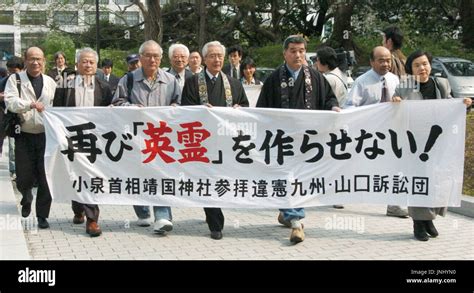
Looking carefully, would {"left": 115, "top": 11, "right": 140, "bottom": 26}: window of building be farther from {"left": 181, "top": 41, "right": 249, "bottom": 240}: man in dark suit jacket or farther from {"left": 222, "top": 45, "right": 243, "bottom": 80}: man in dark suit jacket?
{"left": 181, "top": 41, "right": 249, "bottom": 240}: man in dark suit jacket

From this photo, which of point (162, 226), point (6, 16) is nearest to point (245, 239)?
point (162, 226)

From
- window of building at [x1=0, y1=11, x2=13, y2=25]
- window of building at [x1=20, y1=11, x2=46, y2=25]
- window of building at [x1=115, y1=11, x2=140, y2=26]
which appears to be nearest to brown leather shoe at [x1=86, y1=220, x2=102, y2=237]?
window of building at [x1=115, y1=11, x2=140, y2=26]

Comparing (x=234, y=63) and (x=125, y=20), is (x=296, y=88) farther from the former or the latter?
(x=125, y=20)

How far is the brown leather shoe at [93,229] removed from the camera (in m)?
5.93

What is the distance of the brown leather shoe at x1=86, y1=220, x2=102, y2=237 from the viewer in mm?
5926

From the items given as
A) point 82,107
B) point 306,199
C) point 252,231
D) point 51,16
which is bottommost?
point 252,231

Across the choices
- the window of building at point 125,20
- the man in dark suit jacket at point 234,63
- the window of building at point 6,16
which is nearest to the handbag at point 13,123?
the man in dark suit jacket at point 234,63

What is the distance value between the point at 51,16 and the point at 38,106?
88.7ft

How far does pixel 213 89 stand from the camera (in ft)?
19.5

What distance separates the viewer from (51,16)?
30969 millimetres

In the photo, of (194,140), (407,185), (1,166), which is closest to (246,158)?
(194,140)

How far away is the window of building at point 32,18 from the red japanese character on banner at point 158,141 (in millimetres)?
28335

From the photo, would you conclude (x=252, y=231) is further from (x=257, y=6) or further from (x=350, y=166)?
(x=257, y=6)

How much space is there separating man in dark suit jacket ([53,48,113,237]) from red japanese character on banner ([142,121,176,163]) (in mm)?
734
